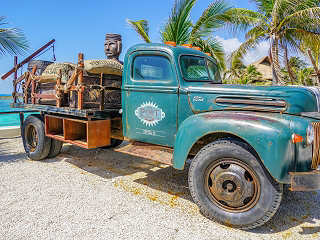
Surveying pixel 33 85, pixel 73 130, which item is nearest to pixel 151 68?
pixel 73 130


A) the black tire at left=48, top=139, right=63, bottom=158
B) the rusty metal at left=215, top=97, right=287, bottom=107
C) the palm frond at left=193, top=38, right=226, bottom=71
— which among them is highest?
the palm frond at left=193, top=38, right=226, bottom=71

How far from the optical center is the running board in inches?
131

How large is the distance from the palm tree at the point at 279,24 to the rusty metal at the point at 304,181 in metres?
8.07

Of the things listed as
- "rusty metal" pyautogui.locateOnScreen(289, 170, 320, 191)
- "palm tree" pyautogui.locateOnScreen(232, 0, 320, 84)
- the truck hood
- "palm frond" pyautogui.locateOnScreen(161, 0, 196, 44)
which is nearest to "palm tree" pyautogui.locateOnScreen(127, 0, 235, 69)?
"palm frond" pyautogui.locateOnScreen(161, 0, 196, 44)

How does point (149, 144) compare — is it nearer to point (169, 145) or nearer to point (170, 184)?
point (169, 145)

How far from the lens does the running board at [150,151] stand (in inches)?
131

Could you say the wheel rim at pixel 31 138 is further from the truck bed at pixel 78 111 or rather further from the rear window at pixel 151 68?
the rear window at pixel 151 68

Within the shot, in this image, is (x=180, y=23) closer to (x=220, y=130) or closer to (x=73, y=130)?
(x=73, y=130)

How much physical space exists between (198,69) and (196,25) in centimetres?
505

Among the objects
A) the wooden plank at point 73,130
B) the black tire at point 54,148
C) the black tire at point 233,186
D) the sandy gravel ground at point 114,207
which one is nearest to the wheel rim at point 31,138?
the black tire at point 54,148

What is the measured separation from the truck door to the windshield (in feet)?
0.68

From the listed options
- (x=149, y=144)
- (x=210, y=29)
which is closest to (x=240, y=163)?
(x=149, y=144)

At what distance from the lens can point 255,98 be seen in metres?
2.82

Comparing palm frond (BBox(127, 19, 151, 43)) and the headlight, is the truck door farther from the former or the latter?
palm frond (BBox(127, 19, 151, 43))
